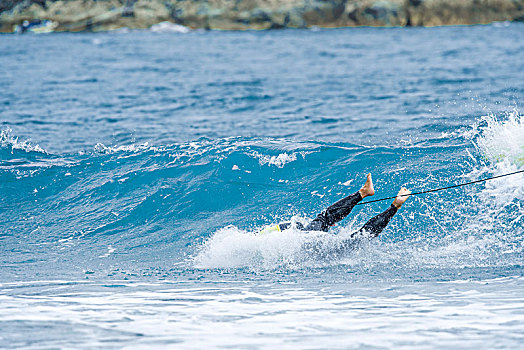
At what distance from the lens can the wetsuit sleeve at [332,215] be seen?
6945 mm

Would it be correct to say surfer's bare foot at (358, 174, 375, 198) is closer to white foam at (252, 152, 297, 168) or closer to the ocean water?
the ocean water

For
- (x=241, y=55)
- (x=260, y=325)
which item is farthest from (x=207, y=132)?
(x=241, y=55)

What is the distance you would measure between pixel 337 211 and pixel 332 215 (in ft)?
0.22

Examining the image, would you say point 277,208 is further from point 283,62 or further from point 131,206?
point 283,62

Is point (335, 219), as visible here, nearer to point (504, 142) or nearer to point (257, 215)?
point (257, 215)

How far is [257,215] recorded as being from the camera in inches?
345

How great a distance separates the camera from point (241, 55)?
1136 inches

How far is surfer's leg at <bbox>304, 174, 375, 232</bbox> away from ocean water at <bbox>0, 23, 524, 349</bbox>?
0.19 meters

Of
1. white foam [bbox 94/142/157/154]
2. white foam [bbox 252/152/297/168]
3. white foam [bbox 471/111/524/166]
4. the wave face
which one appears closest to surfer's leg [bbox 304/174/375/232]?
the wave face

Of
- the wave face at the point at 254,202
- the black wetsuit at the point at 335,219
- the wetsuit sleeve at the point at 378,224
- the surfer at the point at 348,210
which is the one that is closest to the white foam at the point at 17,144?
the wave face at the point at 254,202

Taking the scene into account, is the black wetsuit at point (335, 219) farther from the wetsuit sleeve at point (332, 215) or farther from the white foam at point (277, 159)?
the white foam at point (277, 159)

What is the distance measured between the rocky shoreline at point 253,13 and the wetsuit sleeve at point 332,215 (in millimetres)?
44442

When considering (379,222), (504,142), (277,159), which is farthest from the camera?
(277,159)

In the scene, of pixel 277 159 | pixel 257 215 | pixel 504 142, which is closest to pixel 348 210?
pixel 257 215
